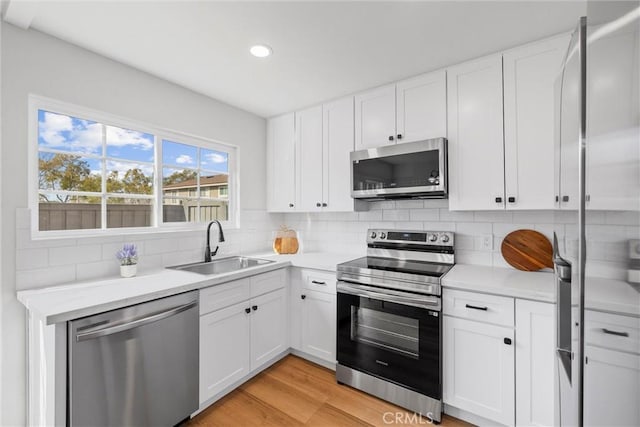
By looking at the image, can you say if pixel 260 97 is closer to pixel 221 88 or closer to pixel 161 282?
pixel 221 88

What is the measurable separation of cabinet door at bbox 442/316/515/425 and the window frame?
220 centimetres

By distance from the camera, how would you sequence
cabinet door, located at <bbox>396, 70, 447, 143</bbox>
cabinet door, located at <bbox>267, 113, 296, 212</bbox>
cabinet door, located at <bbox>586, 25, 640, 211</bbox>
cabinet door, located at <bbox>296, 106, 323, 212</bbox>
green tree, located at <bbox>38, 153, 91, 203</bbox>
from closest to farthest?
cabinet door, located at <bbox>586, 25, 640, 211</bbox>, green tree, located at <bbox>38, 153, 91, 203</bbox>, cabinet door, located at <bbox>396, 70, 447, 143</bbox>, cabinet door, located at <bbox>296, 106, 323, 212</bbox>, cabinet door, located at <bbox>267, 113, 296, 212</bbox>

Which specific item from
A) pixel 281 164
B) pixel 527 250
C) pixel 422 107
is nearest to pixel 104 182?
pixel 281 164

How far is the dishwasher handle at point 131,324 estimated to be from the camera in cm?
137

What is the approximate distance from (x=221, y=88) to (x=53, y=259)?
1698 millimetres

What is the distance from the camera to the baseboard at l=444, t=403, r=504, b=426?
5.81 ft

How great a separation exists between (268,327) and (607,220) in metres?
2.28

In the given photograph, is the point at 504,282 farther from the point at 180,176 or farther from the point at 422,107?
the point at 180,176

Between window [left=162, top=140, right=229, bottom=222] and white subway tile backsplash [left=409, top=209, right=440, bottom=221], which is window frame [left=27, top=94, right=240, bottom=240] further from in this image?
white subway tile backsplash [left=409, top=209, right=440, bottom=221]

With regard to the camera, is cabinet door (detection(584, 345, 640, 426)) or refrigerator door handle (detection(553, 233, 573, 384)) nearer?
cabinet door (detection(584, 345, 640, 426))

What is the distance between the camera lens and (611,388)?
0.55 metres

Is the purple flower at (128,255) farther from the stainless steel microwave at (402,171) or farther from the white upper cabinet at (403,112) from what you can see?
the white upper cabinet at (403,112)

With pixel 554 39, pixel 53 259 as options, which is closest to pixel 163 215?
pixel 53 259

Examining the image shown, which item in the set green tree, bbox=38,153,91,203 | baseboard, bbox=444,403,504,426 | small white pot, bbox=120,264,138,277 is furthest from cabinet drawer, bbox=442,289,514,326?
green tree, bbox=38,153,91,203
